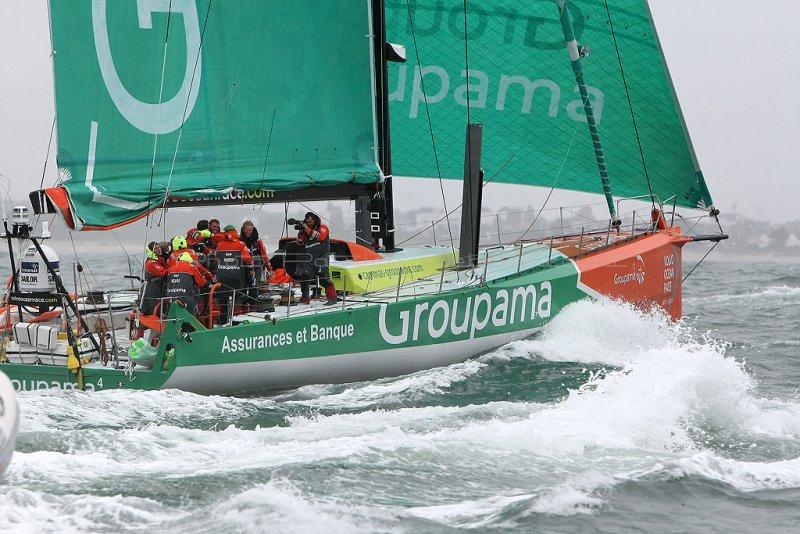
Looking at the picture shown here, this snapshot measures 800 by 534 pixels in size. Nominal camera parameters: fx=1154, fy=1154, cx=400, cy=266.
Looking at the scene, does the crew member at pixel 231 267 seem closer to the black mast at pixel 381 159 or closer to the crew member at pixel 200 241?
the crew member at pixel 200 241

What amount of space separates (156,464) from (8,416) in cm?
226

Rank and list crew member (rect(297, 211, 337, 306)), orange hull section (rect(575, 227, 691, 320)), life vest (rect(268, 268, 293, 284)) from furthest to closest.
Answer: orange hull section (rect(575, 227, 691, 320)) → life vest (rect(268, 268, 293, 284)) → crew member (rect(297, 211, 337, 306))

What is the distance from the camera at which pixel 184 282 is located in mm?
10297

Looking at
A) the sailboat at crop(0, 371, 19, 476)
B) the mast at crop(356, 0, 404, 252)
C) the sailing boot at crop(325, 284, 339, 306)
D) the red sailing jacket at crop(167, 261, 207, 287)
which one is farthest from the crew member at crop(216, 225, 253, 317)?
the sailboat at crop(0, 371, 19, 476)

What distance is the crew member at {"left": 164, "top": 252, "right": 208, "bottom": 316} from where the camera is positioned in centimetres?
1027

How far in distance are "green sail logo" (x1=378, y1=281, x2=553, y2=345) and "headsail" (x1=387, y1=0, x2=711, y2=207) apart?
319 centimetres

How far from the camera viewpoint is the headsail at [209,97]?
12055mm

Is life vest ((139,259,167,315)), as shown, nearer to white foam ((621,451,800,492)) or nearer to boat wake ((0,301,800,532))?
boat wake ((0,301,800,532))

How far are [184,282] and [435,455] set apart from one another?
3.45m

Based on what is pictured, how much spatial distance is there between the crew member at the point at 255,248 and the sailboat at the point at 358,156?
0.48 meters

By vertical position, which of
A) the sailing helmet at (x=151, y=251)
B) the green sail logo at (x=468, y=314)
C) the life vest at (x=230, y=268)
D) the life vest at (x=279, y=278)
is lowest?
the green sail logo at (x=468, y=314)

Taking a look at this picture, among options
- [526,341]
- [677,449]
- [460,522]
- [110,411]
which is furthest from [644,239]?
[460,522]

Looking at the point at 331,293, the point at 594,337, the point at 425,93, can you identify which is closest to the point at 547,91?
the point at 425,93

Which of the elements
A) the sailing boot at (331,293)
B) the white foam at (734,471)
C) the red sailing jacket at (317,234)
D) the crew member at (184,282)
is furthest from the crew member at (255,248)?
the white foam at (734,471)
